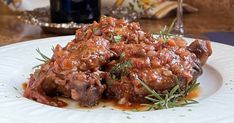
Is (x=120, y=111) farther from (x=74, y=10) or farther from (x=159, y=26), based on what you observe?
(x=159, y=26)

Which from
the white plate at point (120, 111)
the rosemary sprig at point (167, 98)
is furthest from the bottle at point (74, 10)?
the rosemary sprig at point (167, 98)

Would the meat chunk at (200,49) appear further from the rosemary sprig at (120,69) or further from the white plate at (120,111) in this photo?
the rosemary sprig at (120,69)

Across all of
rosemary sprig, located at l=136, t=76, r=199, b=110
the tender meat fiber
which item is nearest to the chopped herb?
the tender meat fiber

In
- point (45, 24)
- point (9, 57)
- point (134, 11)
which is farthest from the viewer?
point (134, 11)

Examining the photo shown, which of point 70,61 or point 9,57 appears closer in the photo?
point 70,61

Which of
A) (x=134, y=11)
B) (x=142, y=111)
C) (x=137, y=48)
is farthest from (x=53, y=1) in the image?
(x=142, y=111)

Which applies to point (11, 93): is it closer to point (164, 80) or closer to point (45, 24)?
point (164, 80)

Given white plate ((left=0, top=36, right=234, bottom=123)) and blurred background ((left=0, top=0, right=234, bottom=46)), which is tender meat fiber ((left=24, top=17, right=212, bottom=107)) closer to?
white plate ((left=0, top=36, right=234, bottom=123))
